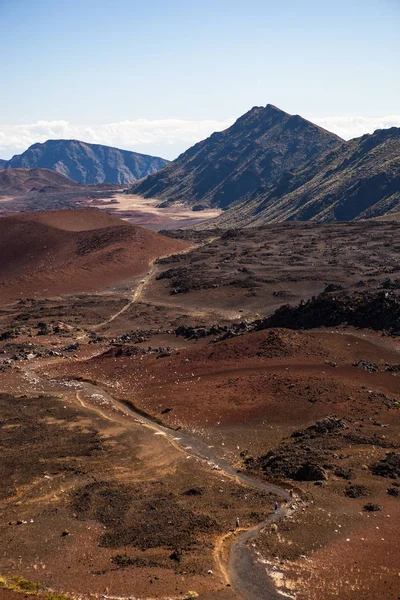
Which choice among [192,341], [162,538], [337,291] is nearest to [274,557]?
[162,538]

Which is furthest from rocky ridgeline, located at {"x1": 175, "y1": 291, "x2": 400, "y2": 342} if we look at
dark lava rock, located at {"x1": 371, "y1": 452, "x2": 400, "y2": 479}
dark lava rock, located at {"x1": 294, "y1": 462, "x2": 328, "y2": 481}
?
dark lava rock, located at {"x1": 294, "y1": 462, "x2": 328, "y2": 481}

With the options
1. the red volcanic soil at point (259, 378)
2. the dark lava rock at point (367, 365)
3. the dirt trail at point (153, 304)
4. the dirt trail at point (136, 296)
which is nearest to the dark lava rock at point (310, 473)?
the red volcanic soil at point (259, 378)

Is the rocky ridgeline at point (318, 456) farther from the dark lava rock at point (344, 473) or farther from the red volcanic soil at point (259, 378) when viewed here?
the red volcanic soil at point (259, 378)

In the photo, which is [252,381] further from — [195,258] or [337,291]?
[195,258]

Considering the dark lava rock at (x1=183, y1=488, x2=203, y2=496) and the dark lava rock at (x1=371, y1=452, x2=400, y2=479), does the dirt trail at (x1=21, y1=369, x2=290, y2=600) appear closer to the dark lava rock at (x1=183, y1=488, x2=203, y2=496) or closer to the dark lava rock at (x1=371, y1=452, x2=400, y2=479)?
the dark lava rock at (x1=183, y1=488, x2=203, y2=496)

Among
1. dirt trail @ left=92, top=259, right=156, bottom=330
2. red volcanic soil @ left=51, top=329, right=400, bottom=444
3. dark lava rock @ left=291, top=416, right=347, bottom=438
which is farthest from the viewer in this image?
dirt trail @ left=92, top=259, right=156, bottom=330

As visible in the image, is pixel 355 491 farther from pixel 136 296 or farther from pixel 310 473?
pixel 136 296
